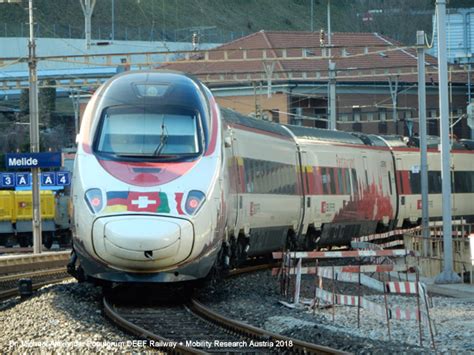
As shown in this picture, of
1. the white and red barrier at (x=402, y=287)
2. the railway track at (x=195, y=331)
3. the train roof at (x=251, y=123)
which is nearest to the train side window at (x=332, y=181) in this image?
the train roof at (x=251, y=123)

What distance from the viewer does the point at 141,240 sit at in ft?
56.8

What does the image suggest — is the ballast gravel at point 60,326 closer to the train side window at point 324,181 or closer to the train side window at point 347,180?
the train side window at point 324,181

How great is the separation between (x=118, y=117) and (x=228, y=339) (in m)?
5.15

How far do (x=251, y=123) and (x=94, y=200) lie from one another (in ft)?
28.5

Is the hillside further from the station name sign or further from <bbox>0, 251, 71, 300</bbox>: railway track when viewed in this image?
the station name sign

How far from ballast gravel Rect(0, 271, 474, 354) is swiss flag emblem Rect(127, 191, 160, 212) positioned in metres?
1.59

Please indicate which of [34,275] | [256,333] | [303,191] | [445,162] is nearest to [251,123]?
[445,162]

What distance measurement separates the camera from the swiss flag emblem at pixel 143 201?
17562 mm

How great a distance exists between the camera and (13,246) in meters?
58.4

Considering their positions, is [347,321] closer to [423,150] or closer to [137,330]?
[137,330]

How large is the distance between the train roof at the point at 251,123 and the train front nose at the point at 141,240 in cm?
506

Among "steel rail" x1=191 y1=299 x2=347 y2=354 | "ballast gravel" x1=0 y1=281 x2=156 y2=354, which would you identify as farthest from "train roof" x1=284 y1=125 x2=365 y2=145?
"steel rail" x1=191 y1=299 x2=347 y2=354

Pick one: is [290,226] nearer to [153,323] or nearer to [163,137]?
[163,137]

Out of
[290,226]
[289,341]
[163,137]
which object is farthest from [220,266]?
[290,226]
